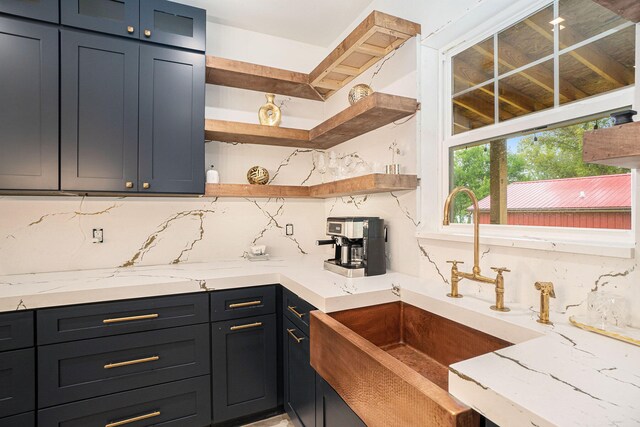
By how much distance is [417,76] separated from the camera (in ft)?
5.99

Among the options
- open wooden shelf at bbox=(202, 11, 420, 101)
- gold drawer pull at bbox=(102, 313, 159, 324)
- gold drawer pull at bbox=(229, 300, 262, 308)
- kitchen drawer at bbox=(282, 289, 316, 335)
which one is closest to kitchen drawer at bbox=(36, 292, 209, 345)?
gold drawer pull at bbox=(102, 313, 159, 324)

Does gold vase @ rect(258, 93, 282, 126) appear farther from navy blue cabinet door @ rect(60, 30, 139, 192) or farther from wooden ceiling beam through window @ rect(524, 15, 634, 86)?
wooden ceiling beam through window @ rect(524, 15, 634, 86)

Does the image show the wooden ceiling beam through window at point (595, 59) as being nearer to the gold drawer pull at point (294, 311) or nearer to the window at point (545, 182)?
the window at point (545, 182)

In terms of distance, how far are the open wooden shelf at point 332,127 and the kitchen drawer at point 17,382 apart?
5.05ft

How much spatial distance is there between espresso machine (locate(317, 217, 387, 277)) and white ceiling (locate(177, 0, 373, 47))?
5.00 ft

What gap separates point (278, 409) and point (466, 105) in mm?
2113

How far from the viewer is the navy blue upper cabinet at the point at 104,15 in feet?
5.97

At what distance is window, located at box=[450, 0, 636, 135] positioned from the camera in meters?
1.17

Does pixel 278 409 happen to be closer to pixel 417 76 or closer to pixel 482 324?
pixel 482 324

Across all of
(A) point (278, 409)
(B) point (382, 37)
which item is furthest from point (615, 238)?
(A) point (278, 409)

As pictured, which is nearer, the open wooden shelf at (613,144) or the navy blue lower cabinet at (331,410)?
the open wooden shelf at (613,144)

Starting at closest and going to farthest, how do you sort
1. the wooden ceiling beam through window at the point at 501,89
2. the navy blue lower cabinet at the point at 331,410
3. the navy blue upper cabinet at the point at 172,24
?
1. the navy blue lower cabinet at the point at 331,410
2. the wooden ceiling beam through window at the point at 501,89
3. the navy blue upper cabinet at the point at 172,24

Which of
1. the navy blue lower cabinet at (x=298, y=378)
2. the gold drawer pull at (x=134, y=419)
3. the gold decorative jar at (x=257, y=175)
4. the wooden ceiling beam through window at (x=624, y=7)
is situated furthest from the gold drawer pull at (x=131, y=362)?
the wooden ceiling beam through window at (x=624, y=7)

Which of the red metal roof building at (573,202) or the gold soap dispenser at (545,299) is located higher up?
the red metal roof building at (573,202)
